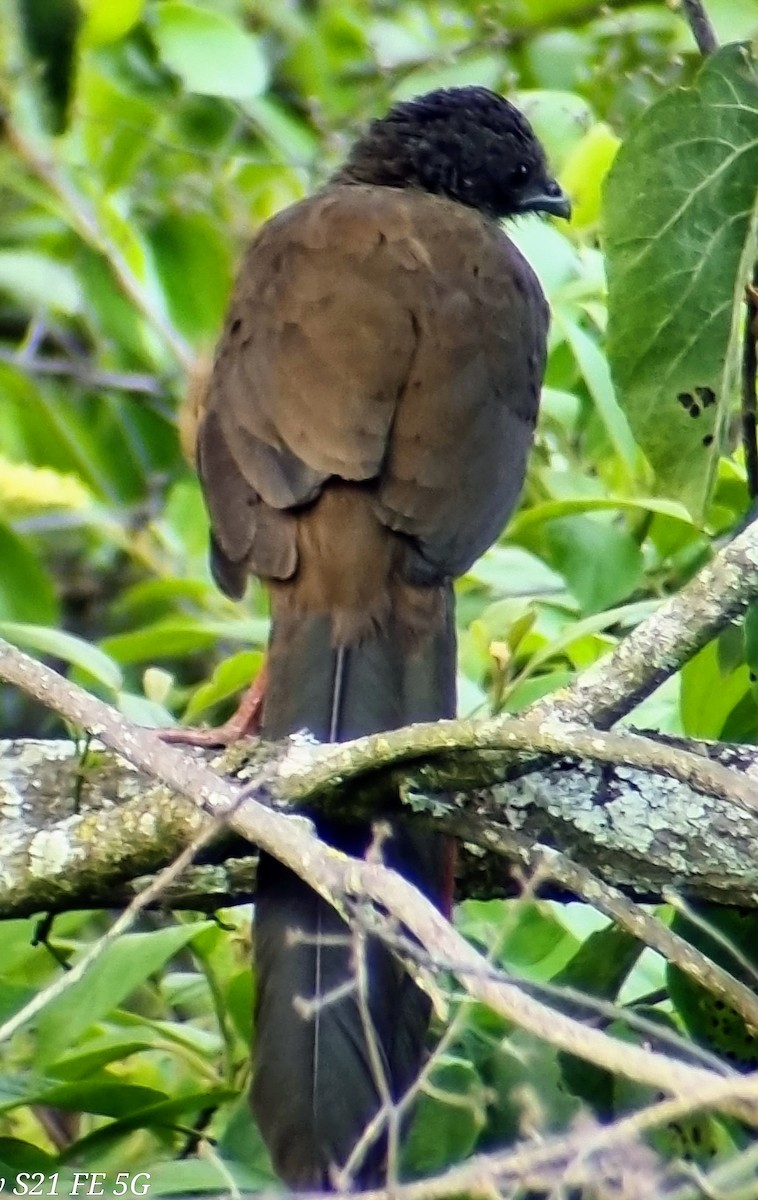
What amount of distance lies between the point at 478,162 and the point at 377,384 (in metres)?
1.25

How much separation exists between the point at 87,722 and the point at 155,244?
10.7ft

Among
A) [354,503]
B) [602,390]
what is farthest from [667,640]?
[602,390]

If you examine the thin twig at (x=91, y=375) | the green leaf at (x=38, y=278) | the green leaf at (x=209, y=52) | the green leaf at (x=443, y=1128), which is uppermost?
the green leaf at (x=209, y=52)

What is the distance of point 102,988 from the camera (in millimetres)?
2590

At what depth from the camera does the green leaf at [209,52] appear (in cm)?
445

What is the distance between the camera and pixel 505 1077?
7.98 feet

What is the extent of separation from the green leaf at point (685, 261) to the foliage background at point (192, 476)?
6cm

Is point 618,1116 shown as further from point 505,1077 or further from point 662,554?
point 662,554

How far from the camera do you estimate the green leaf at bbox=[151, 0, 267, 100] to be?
445 cm

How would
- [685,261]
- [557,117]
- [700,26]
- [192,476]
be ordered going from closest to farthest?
[685,261] → [700,26] → [557,117] → [192,476]

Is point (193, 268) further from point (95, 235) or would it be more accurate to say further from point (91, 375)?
point (91, 375)

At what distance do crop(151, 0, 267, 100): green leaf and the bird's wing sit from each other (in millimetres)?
899

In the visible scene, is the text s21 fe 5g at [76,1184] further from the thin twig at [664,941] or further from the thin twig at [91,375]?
the thin twig at [91,375]

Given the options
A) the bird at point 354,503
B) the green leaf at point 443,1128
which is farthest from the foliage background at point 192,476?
the bird at point 354,503
